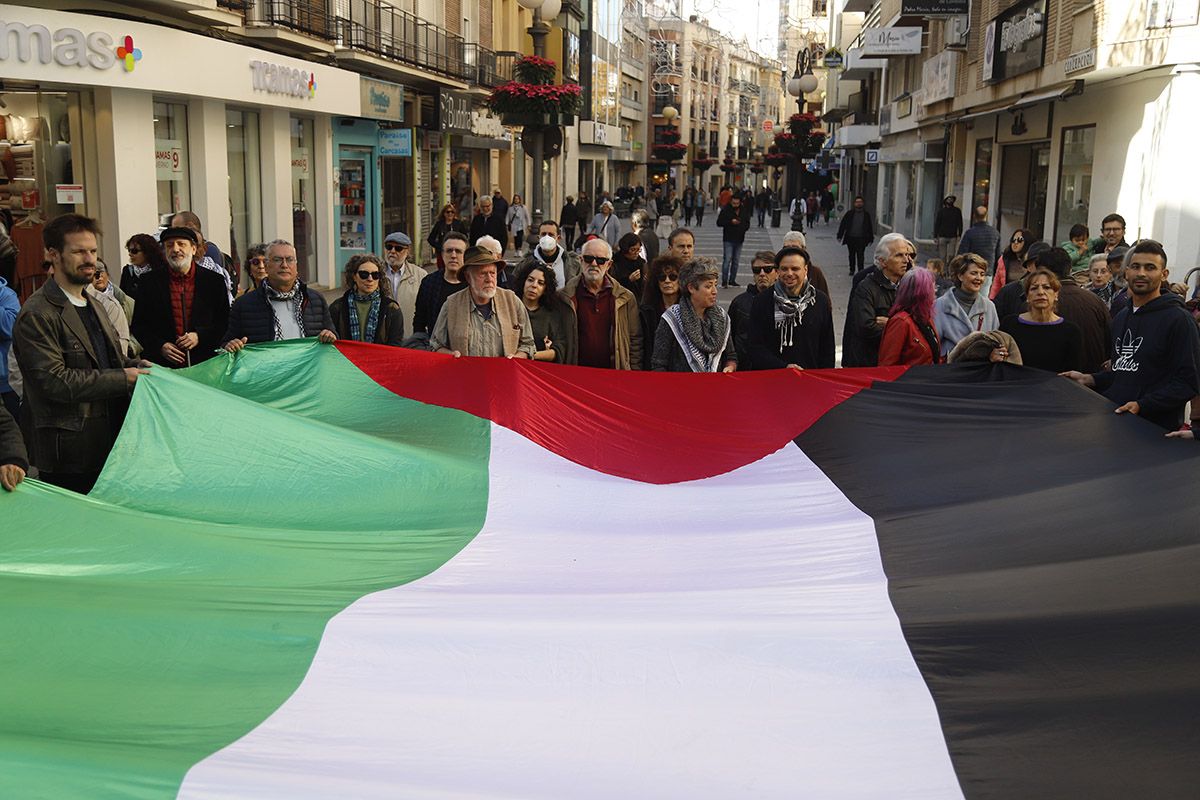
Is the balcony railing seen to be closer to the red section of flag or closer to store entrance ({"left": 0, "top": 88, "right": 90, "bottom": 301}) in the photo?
store entrance ({"left": 0, "top": 88, "right": 90, "bottom": 301})

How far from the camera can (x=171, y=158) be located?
62.5ft

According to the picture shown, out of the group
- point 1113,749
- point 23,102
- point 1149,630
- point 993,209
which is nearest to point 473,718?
point 1113,749

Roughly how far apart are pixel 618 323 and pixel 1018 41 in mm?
17448

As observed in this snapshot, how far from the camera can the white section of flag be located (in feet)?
11.2

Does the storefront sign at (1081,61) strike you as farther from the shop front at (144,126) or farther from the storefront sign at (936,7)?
the shop front at (144,126)

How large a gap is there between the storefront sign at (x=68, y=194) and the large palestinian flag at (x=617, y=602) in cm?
1094

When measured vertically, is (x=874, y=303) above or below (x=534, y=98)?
below

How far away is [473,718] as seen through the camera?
373 centimetres

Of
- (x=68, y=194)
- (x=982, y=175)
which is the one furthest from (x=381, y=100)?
(x=982, y=175)

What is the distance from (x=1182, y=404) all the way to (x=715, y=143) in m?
119

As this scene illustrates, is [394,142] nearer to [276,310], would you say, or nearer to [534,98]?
[534,98]

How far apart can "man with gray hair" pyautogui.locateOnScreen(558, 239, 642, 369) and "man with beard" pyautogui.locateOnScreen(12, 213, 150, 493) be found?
3282 millimetres

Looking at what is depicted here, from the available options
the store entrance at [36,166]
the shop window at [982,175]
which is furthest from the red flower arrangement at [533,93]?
the shop window at [982,175]

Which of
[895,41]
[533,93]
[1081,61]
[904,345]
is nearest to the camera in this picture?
[904,345]
